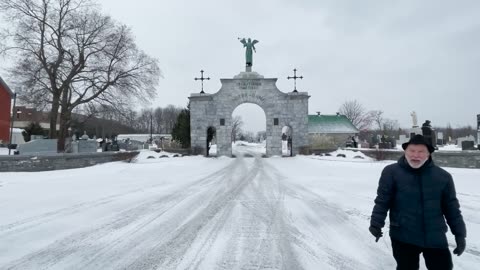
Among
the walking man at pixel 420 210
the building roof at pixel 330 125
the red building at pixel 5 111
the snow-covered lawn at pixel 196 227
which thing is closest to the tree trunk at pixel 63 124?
the snow-covered lawn at pixel 196 227

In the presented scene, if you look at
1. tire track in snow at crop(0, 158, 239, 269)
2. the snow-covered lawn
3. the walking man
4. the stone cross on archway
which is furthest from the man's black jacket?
the stone cross on archway

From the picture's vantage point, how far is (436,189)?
10.1ft

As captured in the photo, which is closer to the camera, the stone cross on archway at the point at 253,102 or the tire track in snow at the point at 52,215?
the tire track in snow at the point at 52,215

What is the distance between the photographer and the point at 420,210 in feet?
10.2

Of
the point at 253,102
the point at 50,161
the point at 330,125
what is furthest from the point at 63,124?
the point at 330,125

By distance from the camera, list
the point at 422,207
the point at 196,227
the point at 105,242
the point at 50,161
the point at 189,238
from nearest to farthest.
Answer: the point at 422,207
the point at 105,242
the point at 189,238
the point at 196,227
the point at 50,161

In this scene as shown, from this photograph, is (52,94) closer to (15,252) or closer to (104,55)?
(104,55)

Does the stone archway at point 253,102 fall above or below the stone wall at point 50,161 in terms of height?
above

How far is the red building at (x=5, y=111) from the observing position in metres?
39.7

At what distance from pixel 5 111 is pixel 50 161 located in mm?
30456

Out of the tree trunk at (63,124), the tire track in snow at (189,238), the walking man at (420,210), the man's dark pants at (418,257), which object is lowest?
the tire track in snow at (189,238)

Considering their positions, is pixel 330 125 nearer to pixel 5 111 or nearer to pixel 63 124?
pixel 63 124

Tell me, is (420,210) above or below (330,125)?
below

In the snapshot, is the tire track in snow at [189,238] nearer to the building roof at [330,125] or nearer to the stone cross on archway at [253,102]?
the stone cross on archway at [253,102]
